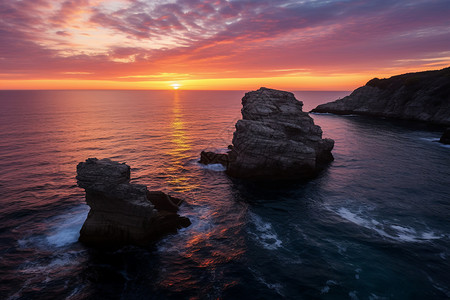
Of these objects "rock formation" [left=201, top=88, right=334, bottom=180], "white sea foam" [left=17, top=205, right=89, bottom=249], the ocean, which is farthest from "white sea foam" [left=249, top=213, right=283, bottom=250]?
"white sea foam" [left=17, top=205, right=89, bottom=249]

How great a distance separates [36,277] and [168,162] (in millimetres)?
35841

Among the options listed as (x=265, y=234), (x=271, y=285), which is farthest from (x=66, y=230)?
(x=271, y=285)

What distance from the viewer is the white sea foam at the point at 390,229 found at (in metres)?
28.2

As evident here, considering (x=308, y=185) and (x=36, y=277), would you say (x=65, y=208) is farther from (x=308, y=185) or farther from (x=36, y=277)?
(x=308, y=185)

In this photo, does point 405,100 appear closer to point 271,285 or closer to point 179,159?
point 179,159

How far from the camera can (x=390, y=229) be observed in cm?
2989

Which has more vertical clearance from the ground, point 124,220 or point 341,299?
point 124,220

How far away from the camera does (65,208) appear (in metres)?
34.2

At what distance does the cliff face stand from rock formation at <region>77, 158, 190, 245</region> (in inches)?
4958

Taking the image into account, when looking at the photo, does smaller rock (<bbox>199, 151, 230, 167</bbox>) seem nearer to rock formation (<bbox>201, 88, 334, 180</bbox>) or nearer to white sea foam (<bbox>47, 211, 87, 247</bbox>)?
rock formation (<bbox>201, 88, 334, 180</bbox>)

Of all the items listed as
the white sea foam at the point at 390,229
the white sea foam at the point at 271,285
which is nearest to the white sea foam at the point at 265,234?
the white sea foam at the point at 271,285

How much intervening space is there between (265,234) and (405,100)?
131 metres

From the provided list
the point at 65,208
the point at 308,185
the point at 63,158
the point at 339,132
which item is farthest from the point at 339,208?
the point at 339,132

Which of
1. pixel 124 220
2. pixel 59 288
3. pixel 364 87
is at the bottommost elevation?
pixel 59 288
